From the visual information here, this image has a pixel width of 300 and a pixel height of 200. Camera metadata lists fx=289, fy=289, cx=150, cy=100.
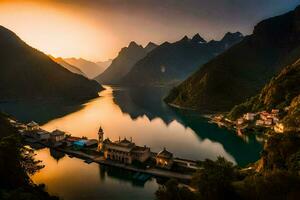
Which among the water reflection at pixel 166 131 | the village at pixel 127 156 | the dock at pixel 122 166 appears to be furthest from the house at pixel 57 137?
the water reflection at pixel 166 131

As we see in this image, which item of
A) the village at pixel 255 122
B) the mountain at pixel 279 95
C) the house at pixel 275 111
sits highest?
the mountain at pixel 279 95

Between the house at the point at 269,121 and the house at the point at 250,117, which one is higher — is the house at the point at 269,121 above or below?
below

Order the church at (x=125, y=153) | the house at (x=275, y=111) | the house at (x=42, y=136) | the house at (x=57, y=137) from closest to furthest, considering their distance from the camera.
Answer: the church at (x=125, y=153) < the house at (x=57, y=137) < the house at (x=42, y=136) < the house at (x=275, y=111)

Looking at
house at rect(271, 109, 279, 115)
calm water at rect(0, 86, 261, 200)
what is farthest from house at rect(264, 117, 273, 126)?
calm water at rect(0, 86, 261, 200)

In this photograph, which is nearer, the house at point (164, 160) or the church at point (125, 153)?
the house at point (164, 160)

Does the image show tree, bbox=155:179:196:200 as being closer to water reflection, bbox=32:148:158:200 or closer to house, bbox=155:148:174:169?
water reflection, bbox=32:148:158:200

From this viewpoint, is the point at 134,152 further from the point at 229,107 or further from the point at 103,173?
the point at 229,107

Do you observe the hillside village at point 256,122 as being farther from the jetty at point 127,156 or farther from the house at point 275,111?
the jetty at point 127,156

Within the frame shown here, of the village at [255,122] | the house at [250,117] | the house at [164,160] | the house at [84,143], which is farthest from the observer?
the house at [250,117]

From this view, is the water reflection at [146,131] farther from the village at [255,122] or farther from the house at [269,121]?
the house at [269,121]
